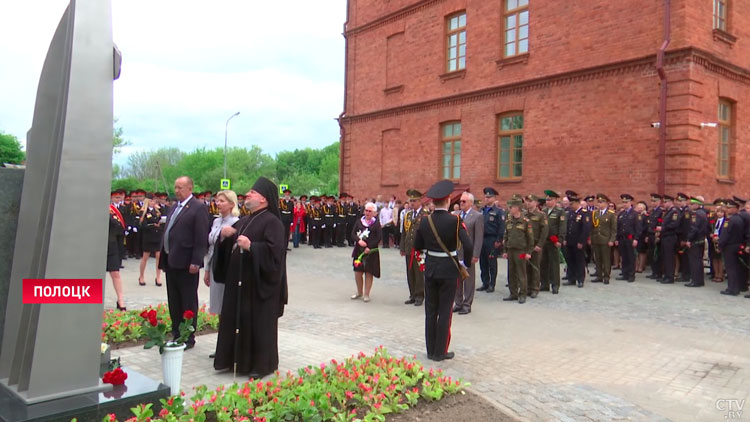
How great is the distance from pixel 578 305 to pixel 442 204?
15.2 ft

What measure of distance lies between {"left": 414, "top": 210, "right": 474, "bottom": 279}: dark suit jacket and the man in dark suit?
261cm

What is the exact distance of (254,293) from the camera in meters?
5.62

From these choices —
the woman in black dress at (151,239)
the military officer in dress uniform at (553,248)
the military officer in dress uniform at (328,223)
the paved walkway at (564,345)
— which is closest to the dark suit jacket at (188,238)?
the paved walkway at (564,345)

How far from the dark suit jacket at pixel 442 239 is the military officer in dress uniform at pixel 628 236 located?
823cm

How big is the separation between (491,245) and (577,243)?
2.29m

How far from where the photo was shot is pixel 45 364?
12.8 feet

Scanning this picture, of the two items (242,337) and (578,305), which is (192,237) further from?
(578,305)

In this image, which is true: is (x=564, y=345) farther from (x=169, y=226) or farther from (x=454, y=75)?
(x=454, y=75)

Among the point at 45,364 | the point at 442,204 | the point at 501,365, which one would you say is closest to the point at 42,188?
the point at 45,364

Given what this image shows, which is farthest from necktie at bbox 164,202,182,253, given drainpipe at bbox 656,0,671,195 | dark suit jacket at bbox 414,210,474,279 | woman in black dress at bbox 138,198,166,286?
drainpipe at bbox 656,0,671,195

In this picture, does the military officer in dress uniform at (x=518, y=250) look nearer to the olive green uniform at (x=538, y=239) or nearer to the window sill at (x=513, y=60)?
the olive green uniform at (x=538, y=239)

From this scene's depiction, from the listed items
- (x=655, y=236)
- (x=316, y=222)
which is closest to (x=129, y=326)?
(x=655, y=236)

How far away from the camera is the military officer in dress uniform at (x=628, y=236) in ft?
44.3

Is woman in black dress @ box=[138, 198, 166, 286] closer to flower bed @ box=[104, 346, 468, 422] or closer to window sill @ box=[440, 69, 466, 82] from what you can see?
flower bed @ box=[104, 346, 468, 422]
